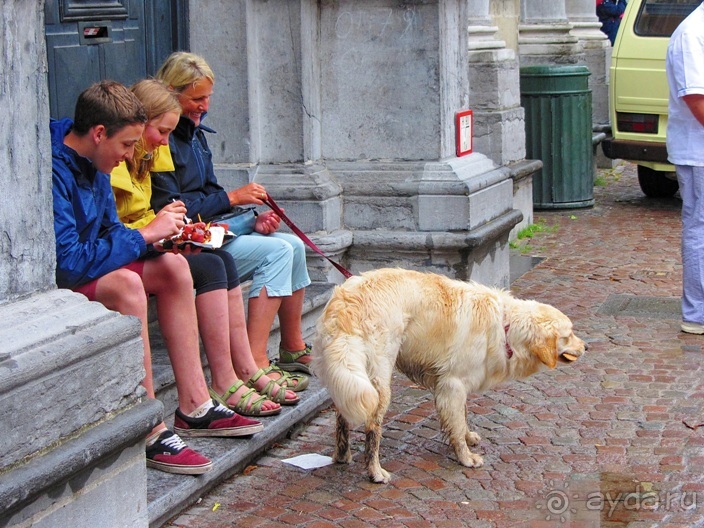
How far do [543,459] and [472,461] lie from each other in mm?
313

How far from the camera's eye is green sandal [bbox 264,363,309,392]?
5161 mm

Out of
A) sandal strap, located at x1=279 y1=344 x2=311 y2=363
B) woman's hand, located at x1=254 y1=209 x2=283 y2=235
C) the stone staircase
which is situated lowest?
the stone staircase

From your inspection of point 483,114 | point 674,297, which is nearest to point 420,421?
point 674,297

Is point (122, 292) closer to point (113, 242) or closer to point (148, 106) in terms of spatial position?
point (113, 242)

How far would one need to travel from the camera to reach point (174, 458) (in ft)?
13.9

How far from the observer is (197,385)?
450 cm

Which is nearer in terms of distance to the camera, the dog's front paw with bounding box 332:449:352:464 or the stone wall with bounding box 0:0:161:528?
the stone wall with bounding box 0:0:161:528

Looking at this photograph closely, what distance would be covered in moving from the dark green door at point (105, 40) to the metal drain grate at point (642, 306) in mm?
3089

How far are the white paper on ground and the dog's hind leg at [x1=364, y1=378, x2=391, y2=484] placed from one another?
0.28m

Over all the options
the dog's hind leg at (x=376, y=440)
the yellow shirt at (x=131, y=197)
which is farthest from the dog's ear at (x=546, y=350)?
the yellow shirt at (x=131, y=197)

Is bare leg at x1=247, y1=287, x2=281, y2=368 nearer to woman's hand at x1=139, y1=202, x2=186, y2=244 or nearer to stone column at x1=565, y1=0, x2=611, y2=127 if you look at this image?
woman's hand at x1=139, y1=202, x2=186, y2=244

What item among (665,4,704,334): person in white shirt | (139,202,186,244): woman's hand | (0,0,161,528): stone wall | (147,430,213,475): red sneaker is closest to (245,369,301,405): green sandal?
(147,430,213,475): red sneaker

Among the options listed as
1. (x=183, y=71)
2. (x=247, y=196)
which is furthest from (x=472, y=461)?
(x=183, y=71)

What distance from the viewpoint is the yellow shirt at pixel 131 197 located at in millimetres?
4645
